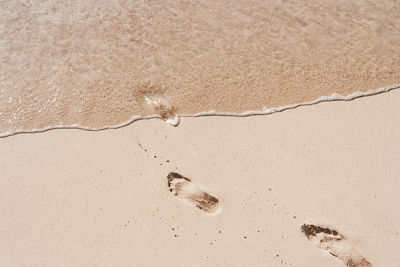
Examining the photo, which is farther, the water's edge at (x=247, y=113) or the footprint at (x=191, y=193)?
the water's edge at (x=247, y=113)

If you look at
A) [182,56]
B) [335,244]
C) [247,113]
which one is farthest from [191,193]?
[182,56]

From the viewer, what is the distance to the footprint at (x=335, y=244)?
10.8 ft

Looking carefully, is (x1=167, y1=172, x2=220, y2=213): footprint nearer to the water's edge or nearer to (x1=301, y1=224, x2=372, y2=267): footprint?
the water's edge

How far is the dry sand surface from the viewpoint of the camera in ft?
11.0

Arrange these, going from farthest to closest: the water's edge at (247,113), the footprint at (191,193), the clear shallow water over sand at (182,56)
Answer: the clear shallow water over sand at (182,56) → the water's edge at (247,113) → the footprint at (191,193)

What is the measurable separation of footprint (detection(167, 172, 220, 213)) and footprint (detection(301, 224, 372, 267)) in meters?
0.98

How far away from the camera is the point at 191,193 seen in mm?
3512

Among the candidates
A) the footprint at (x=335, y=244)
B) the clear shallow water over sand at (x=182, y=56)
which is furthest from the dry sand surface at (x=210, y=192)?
the clear shallow water over sand at (x=182, y=56)

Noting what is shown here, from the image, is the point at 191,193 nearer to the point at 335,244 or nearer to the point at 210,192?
the point at 210,192

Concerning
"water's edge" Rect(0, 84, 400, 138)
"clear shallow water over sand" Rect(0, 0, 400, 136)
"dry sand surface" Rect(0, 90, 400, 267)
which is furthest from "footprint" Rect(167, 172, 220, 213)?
"clear shallow water over sand" Rect(0, 0, 400, 136)

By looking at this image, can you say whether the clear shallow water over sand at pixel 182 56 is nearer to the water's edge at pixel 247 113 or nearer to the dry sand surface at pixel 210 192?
the water's edge at pixel 247 113

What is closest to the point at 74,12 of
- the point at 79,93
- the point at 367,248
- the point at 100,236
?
the point at 79,93

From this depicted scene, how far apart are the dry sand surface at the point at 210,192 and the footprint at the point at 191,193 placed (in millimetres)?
11

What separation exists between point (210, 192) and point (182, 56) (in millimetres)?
1763
